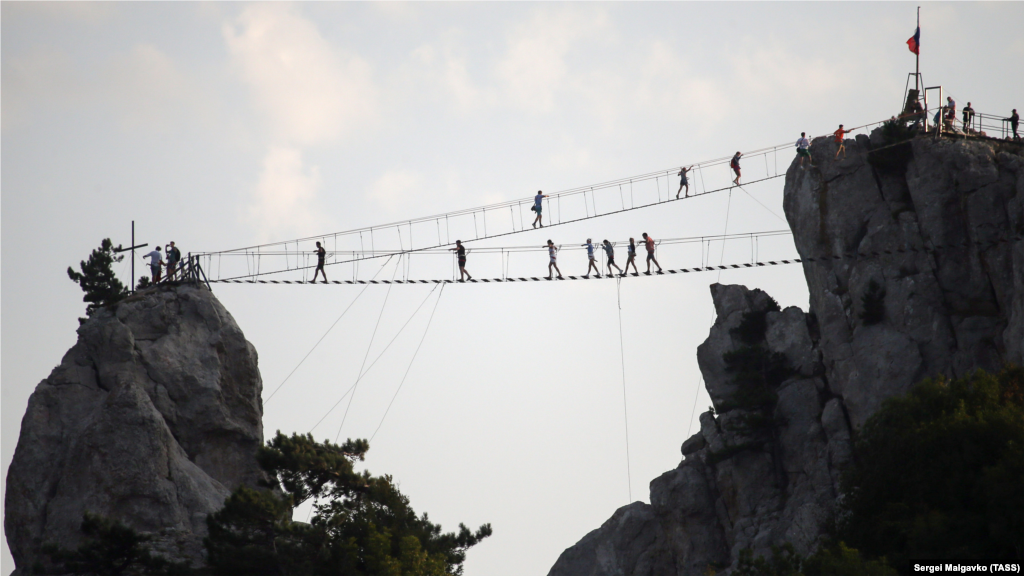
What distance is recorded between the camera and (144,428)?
48.8m

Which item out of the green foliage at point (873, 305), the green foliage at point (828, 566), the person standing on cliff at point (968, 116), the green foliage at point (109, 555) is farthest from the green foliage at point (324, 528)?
the person standing on cliff at point (968, 116)

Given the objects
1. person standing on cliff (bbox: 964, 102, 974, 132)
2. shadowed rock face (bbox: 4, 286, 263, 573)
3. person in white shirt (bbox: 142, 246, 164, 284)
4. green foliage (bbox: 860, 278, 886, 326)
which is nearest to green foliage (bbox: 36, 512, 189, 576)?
shadowed rock face (bbox: 4, 286, 263, 573)

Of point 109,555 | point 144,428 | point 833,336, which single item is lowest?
point 109,555

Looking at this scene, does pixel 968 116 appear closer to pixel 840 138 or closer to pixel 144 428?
pixel 840 138

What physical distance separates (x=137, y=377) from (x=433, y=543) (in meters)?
16.0

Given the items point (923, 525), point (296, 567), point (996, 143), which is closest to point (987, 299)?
point (996, 143)

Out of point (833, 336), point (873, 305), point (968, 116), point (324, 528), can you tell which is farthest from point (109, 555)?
point (968, 116)

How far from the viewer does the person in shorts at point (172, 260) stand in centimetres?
5747

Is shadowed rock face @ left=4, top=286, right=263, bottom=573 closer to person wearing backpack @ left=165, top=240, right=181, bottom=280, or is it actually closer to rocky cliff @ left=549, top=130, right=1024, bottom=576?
person wearing backpack @ left=165, top=240, right=181, bottom=280

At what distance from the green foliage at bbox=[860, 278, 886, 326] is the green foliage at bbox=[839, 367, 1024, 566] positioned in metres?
10.2

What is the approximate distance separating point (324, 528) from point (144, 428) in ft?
35.5

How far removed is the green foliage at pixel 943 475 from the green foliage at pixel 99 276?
41754 mm

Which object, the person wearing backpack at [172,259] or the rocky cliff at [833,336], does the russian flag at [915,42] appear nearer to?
the rocky cliff at [833,336]

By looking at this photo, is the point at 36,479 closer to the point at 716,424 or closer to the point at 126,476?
the point at 126,476
